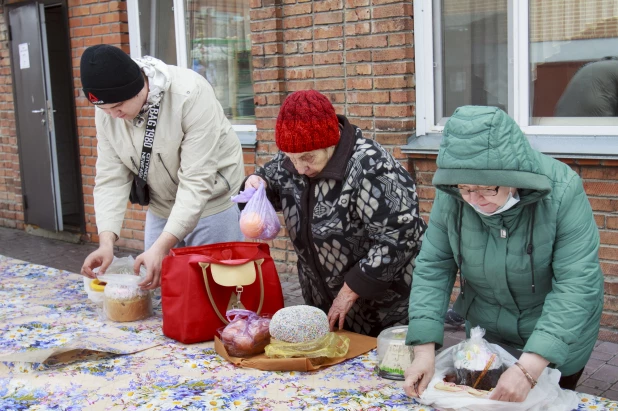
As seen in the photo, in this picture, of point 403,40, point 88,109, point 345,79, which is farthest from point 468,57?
point 88,109

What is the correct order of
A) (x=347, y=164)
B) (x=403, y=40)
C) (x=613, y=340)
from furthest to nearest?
(x=403, y=40)
(x=613, y=340)
(x=347, y=164)

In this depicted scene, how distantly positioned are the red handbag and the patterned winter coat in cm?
21

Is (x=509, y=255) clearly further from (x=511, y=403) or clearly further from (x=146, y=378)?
(x=146, y=378)

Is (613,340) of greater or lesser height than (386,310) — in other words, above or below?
below

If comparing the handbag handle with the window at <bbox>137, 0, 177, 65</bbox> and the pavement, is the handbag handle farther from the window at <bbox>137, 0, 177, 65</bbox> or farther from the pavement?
the window at <bbox>137, 0, 177, 65</bbox>

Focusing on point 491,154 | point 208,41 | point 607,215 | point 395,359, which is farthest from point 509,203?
point 208,41

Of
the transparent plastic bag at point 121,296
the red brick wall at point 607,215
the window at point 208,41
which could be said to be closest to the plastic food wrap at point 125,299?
the transparent plastic bag at point 121,296

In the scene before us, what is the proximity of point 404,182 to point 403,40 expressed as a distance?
2442mm

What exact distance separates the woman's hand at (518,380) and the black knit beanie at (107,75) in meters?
1.79

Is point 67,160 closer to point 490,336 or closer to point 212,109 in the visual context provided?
point 212,109

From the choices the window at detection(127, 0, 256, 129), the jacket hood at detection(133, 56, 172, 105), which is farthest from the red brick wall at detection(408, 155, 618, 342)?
the window at detection(127, 0, 256, 129)

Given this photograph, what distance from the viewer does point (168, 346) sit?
2912mm

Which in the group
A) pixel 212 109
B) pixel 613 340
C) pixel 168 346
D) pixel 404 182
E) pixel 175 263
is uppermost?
pixel 212 109

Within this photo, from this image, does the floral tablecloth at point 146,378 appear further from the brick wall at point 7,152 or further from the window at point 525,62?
the brick wall at point 7,152
